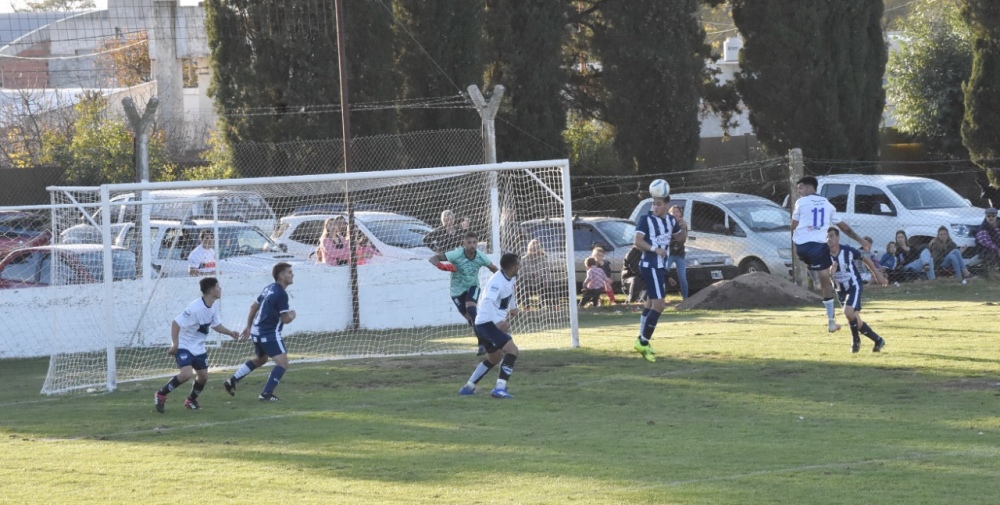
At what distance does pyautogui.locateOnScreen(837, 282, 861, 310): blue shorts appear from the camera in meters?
13.6

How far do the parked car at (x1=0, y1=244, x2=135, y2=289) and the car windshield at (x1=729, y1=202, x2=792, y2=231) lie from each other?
11.5 meters

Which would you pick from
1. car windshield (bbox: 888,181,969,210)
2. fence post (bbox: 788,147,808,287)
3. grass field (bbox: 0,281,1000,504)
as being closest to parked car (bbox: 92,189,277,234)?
grass field (bbox: 0,281,1000,504)

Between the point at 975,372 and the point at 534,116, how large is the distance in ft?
68.2

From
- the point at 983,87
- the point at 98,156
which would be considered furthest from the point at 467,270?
the point at 983,87

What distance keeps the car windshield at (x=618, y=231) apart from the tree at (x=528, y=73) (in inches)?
316

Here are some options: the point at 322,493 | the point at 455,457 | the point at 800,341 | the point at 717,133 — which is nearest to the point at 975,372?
the point at 800,341

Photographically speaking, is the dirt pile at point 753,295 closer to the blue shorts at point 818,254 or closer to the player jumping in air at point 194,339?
the blue shorts at point 818,254

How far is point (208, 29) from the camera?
28.6 metres

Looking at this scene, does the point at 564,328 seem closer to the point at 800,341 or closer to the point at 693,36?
the point at 800,341

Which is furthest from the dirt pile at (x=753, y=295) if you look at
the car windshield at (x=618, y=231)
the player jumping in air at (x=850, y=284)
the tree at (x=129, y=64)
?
the tree at (x=129, y=64)

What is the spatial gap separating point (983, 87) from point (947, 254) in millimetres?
8650

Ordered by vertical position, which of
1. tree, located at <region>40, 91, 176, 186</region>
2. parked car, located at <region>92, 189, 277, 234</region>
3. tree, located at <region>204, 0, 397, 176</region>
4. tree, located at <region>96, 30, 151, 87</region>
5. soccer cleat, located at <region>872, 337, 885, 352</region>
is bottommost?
soccer cleat, located at <region>872, 337, 885, 352</region>

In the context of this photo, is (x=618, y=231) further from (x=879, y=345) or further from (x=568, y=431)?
(x=568, y=431)

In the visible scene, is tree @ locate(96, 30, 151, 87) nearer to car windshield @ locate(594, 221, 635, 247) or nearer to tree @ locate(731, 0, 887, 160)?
tree @ locate(731, 0, 887, 160)
